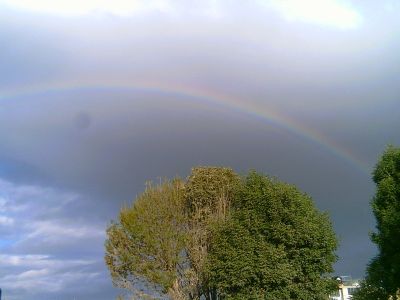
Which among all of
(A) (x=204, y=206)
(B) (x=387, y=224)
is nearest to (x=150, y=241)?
(A) (x=204, y=206)

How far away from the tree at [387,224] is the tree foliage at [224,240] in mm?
4388

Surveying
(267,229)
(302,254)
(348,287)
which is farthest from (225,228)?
(348,287)

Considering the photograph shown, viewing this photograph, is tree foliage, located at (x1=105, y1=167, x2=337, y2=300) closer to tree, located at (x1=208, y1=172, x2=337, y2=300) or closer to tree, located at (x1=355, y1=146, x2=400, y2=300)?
tree, located at (x1=208, y1=172, x2=337, y2=300)

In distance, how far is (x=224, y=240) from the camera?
4278 centimetres

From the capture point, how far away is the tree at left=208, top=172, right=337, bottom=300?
40.3m

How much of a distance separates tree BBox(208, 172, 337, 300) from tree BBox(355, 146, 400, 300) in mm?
4090

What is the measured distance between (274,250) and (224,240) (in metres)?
4.25

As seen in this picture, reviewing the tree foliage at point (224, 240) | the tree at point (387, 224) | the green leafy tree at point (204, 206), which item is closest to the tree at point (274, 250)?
the tree foliage at point (224, 240)

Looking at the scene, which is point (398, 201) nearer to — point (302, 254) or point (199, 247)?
point (302, 254)

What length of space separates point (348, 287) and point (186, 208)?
297ft

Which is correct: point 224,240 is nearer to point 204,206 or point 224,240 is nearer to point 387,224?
point 204,206

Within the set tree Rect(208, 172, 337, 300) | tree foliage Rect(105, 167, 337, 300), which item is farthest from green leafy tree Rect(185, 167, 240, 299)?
tree Rect(208, 172, 337, 300)

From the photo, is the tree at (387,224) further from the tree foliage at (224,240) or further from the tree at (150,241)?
the tree at (150,241)

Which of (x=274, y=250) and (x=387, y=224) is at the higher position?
(x=387, y=224)
